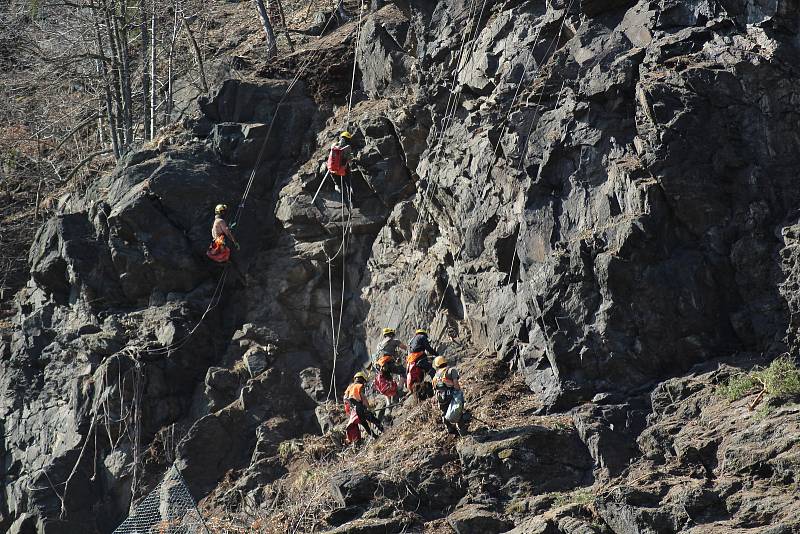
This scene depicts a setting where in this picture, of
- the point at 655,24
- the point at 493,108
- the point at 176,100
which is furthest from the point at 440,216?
the point at 176,100

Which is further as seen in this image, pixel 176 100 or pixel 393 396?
pixel 176 100

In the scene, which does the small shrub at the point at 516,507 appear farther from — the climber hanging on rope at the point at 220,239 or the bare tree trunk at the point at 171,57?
the bare tree trunk at the point at 171,57

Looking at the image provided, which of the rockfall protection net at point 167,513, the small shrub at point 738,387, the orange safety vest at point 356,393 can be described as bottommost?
the rockfall protection net at point 167,513

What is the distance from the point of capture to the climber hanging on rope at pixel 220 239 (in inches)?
744

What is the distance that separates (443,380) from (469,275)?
102 inches

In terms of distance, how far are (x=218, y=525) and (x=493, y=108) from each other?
7.51 metres

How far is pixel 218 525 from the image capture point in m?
16.3

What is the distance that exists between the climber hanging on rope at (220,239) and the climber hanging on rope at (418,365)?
186 inches

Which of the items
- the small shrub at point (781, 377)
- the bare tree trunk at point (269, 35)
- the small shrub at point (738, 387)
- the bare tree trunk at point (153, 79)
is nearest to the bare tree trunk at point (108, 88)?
the bare tree trunk at point (153, 79)

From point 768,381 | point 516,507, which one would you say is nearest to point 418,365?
point 516,507

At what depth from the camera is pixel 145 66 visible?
26531mm

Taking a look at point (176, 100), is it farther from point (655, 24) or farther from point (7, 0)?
point (655, 24)

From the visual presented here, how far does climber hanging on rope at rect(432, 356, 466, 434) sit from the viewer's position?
13.9m

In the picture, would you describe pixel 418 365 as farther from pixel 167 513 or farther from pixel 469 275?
pixel 167 513
